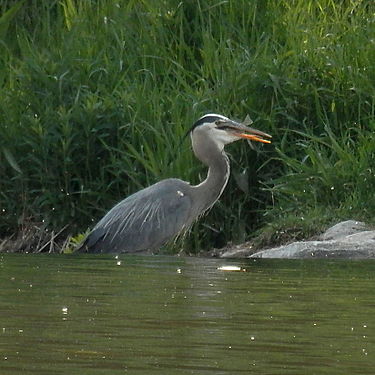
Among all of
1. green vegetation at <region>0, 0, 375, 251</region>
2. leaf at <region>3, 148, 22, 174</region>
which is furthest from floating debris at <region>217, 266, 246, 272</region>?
leaf at <region>3, 148, 22, 174</region>

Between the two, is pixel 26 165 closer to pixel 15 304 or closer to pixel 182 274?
pixel 182 274

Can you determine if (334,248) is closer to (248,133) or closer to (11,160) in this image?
(248,133)

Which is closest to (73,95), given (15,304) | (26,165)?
(26,165)

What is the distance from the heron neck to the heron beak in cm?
30

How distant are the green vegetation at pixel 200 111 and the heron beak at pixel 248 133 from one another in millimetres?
192

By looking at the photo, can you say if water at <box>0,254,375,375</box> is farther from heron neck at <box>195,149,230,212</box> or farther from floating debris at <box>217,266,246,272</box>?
heron neck at <box>195,149,230,212</box>

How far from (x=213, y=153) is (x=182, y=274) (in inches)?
131

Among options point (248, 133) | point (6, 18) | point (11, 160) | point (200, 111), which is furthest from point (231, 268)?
point (6, 18)

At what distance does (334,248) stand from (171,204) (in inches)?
78.2

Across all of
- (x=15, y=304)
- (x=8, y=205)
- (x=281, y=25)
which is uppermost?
(x=15, y=304)

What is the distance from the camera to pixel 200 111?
1094cm

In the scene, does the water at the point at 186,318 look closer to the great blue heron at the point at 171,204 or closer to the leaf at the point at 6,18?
the great blue heron at the point at 171,204

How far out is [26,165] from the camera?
11.0 meters

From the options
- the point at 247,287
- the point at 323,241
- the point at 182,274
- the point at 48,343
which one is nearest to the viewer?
the point at 48,343
